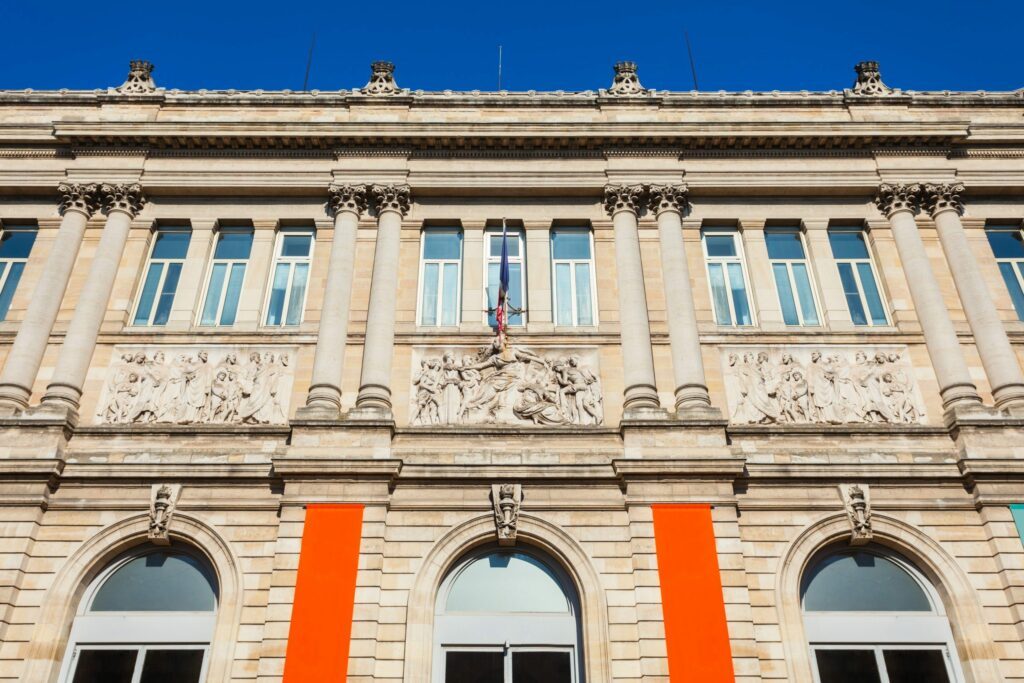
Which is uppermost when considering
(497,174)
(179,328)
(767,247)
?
(497,174)

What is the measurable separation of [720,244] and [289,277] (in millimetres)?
10256

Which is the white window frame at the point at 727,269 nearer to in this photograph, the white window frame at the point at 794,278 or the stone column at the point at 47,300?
the white window frame at the point at 794,278

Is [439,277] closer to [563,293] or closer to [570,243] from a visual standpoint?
[563,293]

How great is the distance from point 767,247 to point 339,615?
12.7 meters

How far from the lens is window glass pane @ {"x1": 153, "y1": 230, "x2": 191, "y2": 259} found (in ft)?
63.4

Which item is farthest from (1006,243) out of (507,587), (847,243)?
(507,587)

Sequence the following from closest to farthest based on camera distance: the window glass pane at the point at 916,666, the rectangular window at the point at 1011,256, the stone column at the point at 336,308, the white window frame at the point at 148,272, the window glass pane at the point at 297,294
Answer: the window glass pane at the point at 916,666 < the stone column at the point at 336,308 < the white window frame at the point at 148,272 < the window glass pane at the point at 297,294 < the rectangular window at the point at 1011,256

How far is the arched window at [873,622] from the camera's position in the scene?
14312 mm

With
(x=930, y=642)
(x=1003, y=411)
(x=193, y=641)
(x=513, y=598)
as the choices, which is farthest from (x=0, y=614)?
(x=1003, y=411)

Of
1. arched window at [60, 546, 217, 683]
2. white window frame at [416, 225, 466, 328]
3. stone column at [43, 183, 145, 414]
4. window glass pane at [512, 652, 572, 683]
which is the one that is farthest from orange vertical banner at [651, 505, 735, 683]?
stone column at [43, 183, 145, 414]

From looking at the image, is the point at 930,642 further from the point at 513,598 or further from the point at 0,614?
the point at 0,614

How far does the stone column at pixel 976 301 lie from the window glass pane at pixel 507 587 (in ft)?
32.3

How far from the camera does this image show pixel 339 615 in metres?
14.0

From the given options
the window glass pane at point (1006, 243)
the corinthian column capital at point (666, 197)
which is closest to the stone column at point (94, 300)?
the corinthian column capital at point (666, 197)
